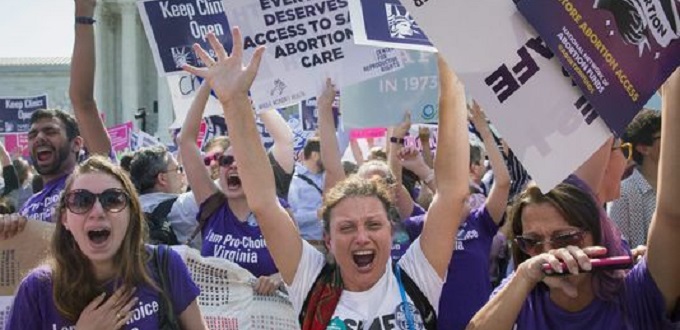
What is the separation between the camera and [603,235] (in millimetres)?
2697

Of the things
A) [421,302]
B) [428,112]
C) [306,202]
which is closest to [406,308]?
[421,302]

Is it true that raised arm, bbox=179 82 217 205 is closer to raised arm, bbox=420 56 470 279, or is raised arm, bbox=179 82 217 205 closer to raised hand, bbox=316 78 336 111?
raised hand, bbox=316 78 336 111

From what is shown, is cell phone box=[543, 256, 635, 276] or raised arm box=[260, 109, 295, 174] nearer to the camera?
cell phone box=[543, 256, 635, 276]

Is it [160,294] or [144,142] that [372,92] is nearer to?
[160,294]

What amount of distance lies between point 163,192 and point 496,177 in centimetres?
217

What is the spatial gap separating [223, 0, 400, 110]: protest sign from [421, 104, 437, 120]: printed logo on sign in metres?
2.24

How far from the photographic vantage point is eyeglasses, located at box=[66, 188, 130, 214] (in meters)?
3.22

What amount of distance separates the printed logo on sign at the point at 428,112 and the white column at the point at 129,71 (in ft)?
174

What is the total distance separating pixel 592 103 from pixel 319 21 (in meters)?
3.22

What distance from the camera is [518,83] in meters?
2.56

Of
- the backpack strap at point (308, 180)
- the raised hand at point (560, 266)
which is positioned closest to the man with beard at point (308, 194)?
the backpack strap at point (308, 180)

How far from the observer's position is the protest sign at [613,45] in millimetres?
2482

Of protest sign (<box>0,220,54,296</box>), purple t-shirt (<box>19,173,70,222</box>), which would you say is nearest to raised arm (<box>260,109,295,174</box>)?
purple t-shirt (<box>19,173,70,222</box>)

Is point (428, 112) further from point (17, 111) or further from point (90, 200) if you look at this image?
point (17, 111)
